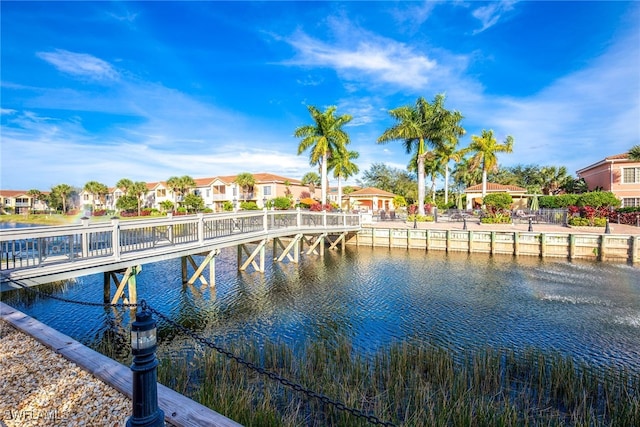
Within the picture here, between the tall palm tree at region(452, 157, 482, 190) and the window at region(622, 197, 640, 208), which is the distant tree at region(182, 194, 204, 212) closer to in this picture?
the tall palm tree at region(452, 157, 482, 190)

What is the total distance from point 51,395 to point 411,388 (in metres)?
5.24

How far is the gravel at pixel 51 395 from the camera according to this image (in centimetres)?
348

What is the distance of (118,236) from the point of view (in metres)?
9.44

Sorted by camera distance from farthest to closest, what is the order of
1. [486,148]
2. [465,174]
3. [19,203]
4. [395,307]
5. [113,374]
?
[19,203] < [465,174] < [486,148] < [395,307] < [113,374]

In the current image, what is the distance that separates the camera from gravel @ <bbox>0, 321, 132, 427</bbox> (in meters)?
3.48

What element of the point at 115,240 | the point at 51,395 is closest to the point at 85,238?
the point at 115,240

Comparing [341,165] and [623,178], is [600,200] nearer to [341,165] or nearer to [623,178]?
[623,178]

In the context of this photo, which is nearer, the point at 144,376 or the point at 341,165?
the point at 144,376

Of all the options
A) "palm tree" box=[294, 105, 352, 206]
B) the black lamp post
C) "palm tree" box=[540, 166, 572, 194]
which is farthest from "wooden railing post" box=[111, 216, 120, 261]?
"palm tree" box=[540, 166, 572, 194]

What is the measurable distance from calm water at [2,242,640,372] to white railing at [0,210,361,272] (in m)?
2.05

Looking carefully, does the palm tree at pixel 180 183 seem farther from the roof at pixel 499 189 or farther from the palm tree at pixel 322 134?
the roof at pixel 499 189

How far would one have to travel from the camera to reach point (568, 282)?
1499 centimetres

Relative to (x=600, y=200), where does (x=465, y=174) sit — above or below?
above

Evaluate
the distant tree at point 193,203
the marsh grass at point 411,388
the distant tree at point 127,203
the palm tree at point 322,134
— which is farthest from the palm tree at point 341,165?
the distant tree at point 127,203
